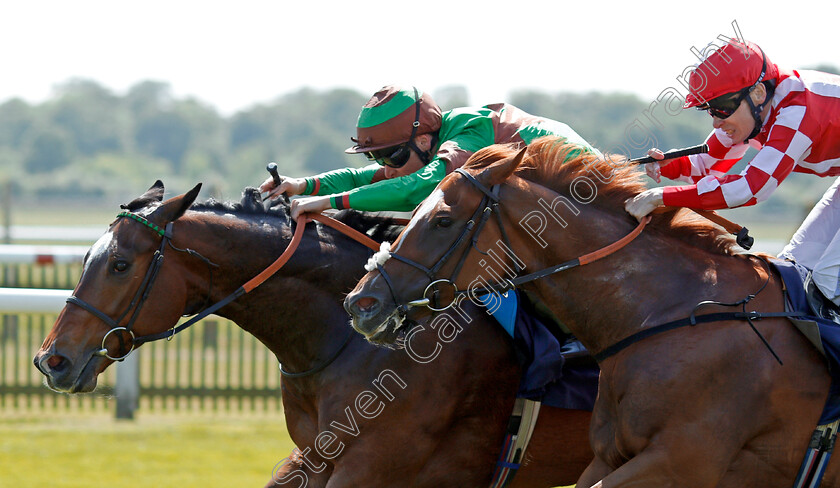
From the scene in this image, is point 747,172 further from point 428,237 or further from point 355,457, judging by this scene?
point 355,457

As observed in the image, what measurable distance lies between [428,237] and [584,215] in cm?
58

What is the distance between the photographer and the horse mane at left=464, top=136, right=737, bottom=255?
333cm

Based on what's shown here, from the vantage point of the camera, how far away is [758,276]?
340 cm

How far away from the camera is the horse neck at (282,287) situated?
376 cm

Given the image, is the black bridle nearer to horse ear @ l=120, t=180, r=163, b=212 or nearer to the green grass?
horse ear @ l=120, t=180, r=163, b=212

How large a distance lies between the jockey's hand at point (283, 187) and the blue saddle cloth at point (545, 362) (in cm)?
106

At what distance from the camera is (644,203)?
10.9ft

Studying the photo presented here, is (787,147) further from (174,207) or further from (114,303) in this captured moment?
(114,303)

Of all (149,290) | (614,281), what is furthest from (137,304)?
(614,281)

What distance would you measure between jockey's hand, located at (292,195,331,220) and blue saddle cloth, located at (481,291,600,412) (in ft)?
2.50

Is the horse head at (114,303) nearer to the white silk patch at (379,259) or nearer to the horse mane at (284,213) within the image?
the horse mane at (284,213)

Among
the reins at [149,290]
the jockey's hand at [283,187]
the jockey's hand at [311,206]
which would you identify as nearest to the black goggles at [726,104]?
the jockey's hand at [311,206]

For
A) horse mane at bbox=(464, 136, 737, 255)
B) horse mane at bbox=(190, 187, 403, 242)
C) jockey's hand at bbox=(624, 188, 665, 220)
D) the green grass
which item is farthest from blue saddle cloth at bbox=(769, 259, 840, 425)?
the green grass

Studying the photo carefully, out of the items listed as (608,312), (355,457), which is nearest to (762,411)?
(608,312)
